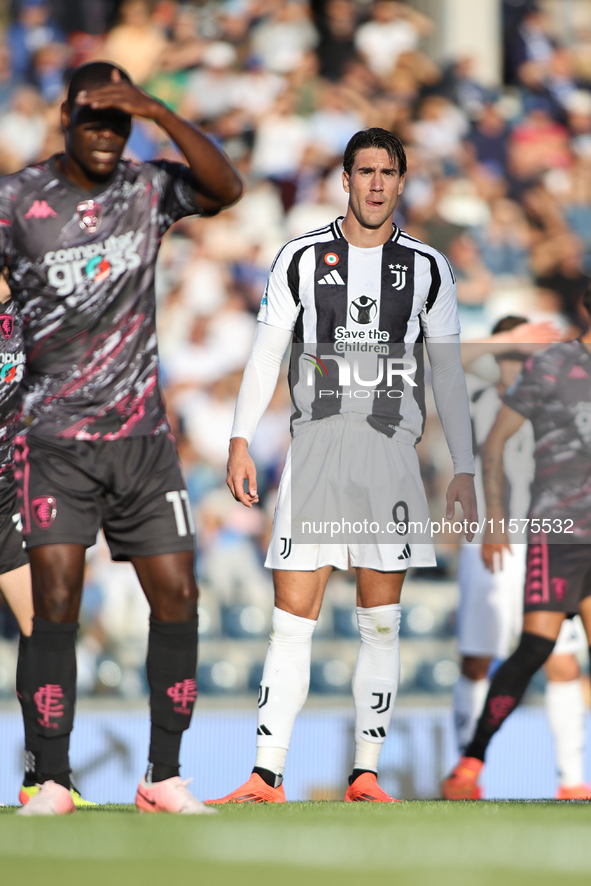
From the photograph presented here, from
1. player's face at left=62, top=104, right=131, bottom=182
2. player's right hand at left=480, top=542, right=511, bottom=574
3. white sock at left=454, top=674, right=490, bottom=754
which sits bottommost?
white sock at left=454, top=674, right=490, bottom=754

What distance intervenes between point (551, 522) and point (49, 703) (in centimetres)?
251

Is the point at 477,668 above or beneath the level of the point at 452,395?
beneath

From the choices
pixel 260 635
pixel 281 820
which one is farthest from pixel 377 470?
pixel 260 635

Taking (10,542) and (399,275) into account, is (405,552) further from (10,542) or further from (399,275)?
(10,542)

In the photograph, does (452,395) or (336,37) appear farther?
(336,37)

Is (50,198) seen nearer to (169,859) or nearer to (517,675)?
(169,859)

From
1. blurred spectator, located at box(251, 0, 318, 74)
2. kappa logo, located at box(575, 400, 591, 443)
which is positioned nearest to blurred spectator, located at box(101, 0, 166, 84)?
blurred spectator, located at box(251, 0, 318, 74)

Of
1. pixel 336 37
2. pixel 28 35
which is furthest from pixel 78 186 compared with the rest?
pixel 336 37

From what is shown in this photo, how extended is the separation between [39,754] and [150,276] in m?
1.46

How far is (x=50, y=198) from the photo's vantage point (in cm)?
341

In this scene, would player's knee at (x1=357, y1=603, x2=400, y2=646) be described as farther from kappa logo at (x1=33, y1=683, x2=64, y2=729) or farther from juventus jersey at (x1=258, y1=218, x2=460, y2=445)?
kappa logo at (x1=33, y1=683, x2=64, y2=729)

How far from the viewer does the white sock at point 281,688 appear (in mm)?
4000

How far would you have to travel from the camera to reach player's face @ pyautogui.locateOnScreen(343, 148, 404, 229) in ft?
13.2

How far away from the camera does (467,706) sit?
6.17 meters
